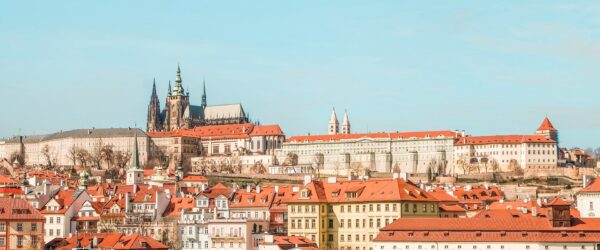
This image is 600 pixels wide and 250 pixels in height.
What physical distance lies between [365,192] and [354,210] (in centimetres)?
168

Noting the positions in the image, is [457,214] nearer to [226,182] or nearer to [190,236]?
[190,236]

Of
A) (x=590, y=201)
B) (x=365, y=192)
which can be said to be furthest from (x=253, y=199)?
(x=590, y=201)

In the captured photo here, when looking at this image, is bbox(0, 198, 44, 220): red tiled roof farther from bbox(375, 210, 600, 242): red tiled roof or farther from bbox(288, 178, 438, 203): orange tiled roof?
bbox(375, 210, 600, 242): red tiled roof

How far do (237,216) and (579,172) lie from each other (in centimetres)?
11794

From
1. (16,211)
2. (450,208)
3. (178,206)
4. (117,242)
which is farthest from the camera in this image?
(178,206)

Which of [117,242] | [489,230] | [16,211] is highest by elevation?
[16,211]

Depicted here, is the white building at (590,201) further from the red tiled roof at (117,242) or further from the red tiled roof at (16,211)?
the red tiled roof at (16,211)

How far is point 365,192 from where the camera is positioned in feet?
270

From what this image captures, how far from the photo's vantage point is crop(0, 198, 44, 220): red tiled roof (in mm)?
76875

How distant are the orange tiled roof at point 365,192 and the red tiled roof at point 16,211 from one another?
56.8 feet

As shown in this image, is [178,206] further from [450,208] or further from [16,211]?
[450,208]

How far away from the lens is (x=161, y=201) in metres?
93.2

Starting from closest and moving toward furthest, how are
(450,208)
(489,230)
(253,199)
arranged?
1. (489,230)
2. (450,208)
3. (253,199)

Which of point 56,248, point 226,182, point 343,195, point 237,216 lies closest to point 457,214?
point 343,195
